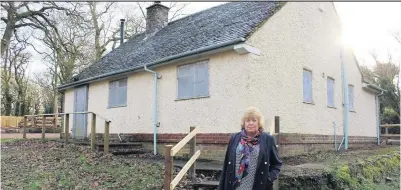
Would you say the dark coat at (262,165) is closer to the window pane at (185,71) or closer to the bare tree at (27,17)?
the window pane at (185,71)

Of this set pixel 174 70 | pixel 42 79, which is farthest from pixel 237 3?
pixel 42 79

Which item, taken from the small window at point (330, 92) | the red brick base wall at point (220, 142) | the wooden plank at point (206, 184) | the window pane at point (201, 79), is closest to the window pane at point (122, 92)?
the red brick base wall at point (220, 142)

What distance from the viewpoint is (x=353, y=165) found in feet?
26.6

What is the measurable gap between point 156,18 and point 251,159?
48.5 ft

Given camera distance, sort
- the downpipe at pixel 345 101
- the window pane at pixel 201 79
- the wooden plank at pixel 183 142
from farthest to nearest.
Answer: the downpipe at pixel 345 101
the window pane at pixel 201 79
the wooden plank at pixel 183 142

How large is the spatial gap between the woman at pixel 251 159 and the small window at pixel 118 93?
9957mm

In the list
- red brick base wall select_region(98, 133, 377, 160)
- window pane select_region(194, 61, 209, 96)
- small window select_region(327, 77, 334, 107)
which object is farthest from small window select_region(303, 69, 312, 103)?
window pane select_region(194, 61, 209, 96)

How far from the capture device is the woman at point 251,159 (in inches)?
153

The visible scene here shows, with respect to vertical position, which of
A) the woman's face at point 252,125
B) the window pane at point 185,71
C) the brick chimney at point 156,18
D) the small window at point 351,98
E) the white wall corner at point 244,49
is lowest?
the woman's face at point 252,125

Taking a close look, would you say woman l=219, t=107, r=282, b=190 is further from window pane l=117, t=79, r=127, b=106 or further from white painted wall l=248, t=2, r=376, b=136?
window pane l=117, t=79, r=127, b=106

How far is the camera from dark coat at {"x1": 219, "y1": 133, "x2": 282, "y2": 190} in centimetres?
387

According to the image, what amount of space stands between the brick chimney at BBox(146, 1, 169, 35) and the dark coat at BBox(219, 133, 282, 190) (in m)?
14.1

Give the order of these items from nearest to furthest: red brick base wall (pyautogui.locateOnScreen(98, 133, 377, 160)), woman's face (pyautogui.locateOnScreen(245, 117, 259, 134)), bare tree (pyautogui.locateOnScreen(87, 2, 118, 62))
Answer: woman's face (pyautogui.locateOnScreen(245, 117, 259, 134))
red brick base wall (pyautogui.locateOnScreen(98, 133, 377, 160))
bare tree (pyautogui.locateOnScreen(87, 2, 118, 62))

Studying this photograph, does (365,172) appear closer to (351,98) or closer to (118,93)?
(351,98)
